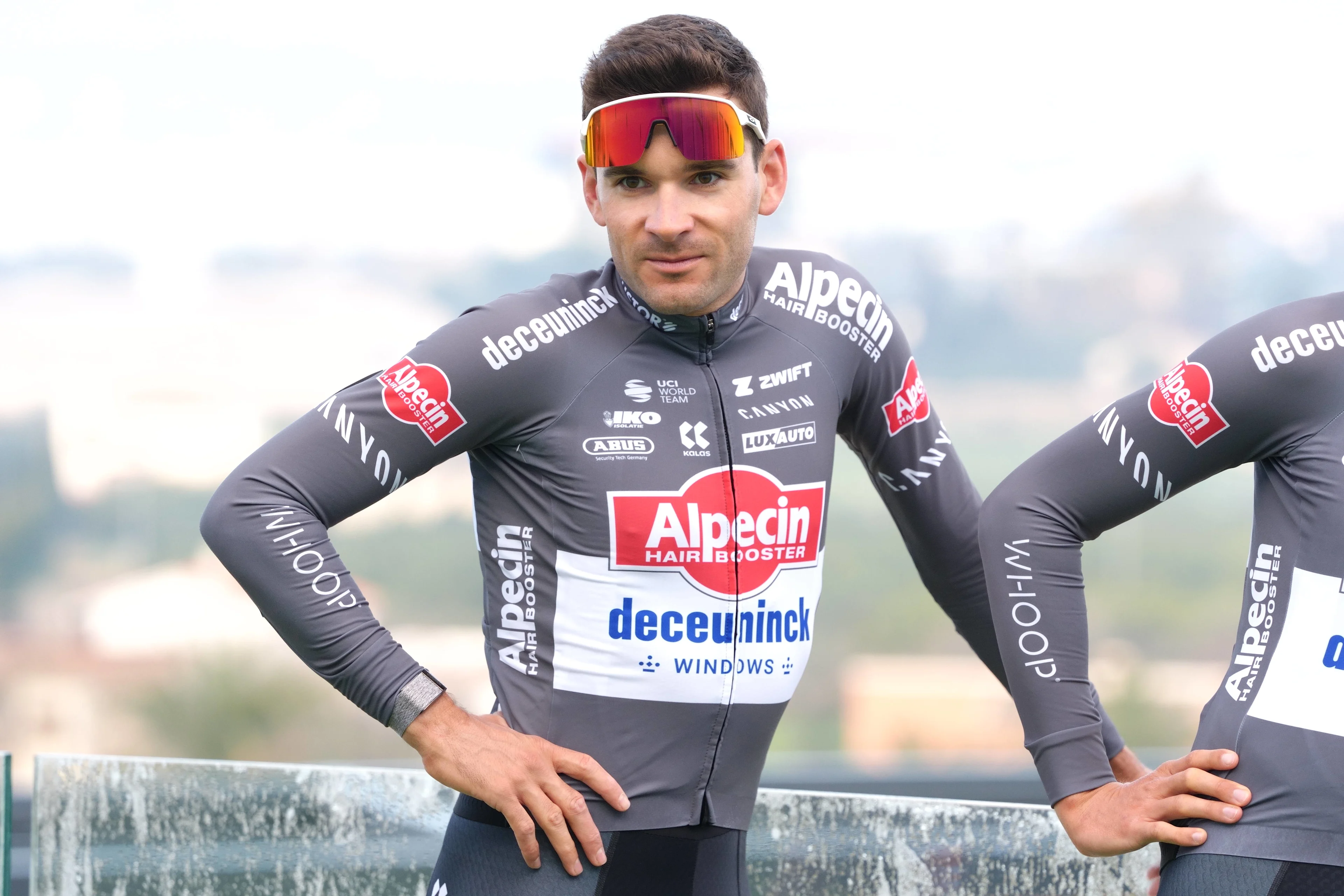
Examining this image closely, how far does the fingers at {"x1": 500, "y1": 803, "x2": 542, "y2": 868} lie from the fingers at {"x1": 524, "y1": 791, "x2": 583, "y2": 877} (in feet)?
0.04

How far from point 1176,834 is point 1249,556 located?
332 millimetres

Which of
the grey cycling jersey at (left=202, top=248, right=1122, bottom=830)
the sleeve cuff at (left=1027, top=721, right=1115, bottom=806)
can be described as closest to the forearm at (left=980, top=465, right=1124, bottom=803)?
the sleeve cuff at (left=1027, top=721, right=1115, bottom=806)

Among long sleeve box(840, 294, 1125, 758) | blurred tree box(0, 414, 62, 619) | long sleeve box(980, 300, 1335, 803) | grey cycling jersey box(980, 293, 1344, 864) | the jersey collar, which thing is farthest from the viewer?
blurred tree box(0, 414, 62, 619)

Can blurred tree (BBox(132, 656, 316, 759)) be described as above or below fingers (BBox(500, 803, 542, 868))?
below

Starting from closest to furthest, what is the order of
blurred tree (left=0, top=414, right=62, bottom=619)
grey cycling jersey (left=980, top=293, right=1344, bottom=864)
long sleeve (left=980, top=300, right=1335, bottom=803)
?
grey cycling jersey (left=980, top=293, right=1344, bottom=864) → long sleeve (left=980, top=300, right=1335, bottom=803) → blurred tree (left=0, top=414, right=62, bottom=619)

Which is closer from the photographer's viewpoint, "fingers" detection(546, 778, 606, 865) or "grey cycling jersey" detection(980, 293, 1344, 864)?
"grey cycling jersey" detection(980, 293, 1344, 864)

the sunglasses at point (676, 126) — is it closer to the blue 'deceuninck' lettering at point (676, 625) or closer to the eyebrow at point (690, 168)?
the eyebrow at point (690, 168)

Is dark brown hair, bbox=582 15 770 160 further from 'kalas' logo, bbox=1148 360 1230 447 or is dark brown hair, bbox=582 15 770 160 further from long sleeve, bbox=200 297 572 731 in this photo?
'kalas' logo, bbox=1148 360 1230 447

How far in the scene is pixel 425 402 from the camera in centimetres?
162

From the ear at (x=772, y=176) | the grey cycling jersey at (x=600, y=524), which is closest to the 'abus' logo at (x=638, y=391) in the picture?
the grey cycling jersey at (x=600, y=524)

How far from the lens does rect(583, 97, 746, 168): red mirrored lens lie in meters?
1.65

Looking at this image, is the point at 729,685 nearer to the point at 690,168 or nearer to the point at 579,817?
the point at 579,817

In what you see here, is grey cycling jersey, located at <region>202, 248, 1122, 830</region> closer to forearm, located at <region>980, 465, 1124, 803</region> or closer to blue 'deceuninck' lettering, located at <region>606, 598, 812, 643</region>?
blue 'deceuninck' lettering, located at <region>606, 598, 812, 643</region>

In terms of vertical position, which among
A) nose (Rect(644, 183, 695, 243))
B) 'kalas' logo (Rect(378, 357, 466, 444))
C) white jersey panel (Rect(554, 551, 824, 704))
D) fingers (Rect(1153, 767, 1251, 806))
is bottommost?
fingers (Rect(1153, 767, 1251, 806))
